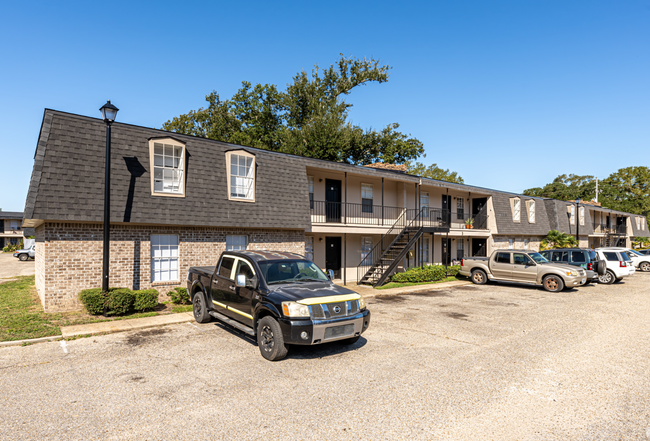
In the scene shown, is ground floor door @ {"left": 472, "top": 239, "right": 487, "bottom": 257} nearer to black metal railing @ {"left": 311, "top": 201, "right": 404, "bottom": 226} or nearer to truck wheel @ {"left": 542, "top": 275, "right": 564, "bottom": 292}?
black metal railing @ {"left": 311, "top": 201, "right": 404, "bottom": 226}

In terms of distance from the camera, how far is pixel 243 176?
13602 mm

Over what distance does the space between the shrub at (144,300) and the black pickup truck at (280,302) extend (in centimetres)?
246

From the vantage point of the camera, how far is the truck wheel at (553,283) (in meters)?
16.1

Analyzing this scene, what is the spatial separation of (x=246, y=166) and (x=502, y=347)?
1020cm

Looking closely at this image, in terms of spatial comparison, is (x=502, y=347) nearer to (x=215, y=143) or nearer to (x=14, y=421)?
(x=14, y=421)

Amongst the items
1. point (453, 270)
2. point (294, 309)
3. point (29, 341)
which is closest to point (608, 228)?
point (453, 270)

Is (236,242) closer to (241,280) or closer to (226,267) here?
(226,267)

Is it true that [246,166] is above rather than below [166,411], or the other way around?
above

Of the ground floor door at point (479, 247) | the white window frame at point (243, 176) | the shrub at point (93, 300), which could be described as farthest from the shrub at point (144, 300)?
the ground floor door at point (479, 247)

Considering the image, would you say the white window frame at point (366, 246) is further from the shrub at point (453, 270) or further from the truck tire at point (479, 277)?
the truck tire at point (479, 277)

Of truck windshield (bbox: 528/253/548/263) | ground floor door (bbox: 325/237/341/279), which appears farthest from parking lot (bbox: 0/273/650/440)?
ground floor door (bbox: 325/237/341/279)

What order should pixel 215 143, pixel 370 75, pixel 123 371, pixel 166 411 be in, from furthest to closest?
pixel 370 75 → pixel 215 143 → pixel 123 371 → pixel 166 411

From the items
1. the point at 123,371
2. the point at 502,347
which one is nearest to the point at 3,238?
the point at 123,371

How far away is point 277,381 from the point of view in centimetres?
561
